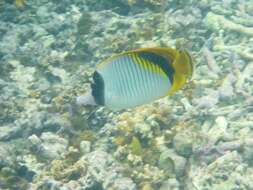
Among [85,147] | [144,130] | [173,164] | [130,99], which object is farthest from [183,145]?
[130,99]

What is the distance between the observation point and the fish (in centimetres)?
206

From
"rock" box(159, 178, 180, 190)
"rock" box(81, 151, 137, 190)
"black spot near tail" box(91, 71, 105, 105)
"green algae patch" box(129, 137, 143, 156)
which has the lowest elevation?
"rock" box(159, 178, 180, 190)

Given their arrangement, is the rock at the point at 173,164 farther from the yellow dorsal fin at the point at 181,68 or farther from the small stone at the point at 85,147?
the yellow dorsal fin at the point at 181,68

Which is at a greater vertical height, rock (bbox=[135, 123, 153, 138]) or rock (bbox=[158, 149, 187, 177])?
rock (bbox=[135, 123, 153, 138])

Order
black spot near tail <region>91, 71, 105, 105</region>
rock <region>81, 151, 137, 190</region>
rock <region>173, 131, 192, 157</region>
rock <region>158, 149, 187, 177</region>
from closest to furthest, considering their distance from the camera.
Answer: black spot near tail <region>91, 71, 105, 105</region>
rock <region>81, 151, 137, 190</region>
rock <region>158, 149, 187, 177</region>
rock <region>173, 131, 192, 157</region>

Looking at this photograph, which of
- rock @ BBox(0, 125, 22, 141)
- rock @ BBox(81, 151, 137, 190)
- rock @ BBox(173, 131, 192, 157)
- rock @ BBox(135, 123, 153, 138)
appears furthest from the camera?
rock @ BBox(0, 125, 22, 141)

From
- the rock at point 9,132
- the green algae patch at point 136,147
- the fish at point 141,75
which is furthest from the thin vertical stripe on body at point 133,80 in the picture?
the rock at point 9,132

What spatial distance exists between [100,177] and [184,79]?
185cm

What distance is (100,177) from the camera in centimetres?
368

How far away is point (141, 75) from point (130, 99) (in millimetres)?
150

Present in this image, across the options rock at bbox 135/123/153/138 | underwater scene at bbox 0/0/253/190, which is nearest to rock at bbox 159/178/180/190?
underwater scene at bbox 0/0/253/190

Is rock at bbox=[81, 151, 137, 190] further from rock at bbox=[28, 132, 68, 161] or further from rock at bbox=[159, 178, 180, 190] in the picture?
rock at bbox=[28, 132, 68, 161]

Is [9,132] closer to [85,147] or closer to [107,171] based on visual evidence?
[85,147]

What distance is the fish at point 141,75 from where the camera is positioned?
6.75 ft
